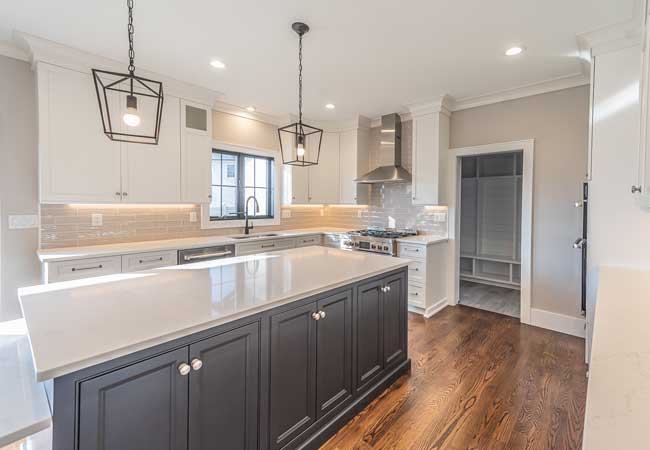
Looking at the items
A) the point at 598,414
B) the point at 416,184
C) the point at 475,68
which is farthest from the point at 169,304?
the point at 416,184

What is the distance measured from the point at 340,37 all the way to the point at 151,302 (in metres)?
2.34

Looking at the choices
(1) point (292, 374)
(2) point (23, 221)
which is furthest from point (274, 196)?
(1) point (292, 374)

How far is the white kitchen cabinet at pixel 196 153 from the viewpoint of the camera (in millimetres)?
3609

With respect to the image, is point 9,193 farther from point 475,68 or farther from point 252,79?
point 475,68

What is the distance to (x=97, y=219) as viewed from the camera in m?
3.23

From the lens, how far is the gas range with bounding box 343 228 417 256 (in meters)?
4.05

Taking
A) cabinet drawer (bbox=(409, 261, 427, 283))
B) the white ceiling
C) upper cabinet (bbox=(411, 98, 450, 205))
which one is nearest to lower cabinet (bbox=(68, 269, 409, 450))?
cabinet drawer (bbox=(409, 261, 427, 283))

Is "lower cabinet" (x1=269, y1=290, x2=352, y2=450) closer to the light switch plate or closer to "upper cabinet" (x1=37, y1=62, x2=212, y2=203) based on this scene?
"upper cabinet" (x1=37, y1=62, x2=212, y2=203)

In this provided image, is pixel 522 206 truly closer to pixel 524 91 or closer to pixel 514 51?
pixel 524 91

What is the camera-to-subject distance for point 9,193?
8.98 feet

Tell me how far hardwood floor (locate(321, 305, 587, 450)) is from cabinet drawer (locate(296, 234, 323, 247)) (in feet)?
6.68

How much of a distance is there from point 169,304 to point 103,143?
2.45m

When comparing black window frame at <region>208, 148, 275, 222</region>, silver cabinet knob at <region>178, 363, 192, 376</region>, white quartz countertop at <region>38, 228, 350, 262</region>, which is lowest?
silver cabinet knob at <region>178, 363, 192, 376</region>

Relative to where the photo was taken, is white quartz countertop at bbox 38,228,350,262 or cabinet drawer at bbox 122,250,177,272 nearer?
white quartz countertop at bbox 38,228,350,262
